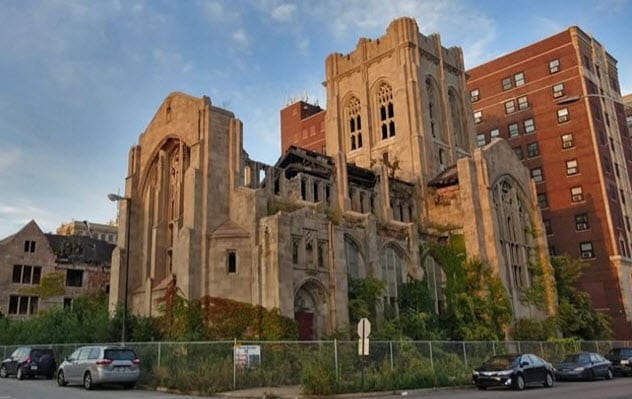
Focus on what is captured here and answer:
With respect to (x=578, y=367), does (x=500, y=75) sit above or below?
above

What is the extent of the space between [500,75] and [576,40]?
10408 millimetres

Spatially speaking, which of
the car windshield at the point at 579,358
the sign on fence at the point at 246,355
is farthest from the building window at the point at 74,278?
the car windshield at the point at 579,358

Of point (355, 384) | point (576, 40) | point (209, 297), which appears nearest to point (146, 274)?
point (209, 297)

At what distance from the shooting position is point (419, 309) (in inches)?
1597

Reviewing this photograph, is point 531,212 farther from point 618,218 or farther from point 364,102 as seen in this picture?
point 364,102

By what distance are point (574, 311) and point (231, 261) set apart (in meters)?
32.9

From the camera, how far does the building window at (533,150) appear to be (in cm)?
6819

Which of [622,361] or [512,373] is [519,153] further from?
[512,373]

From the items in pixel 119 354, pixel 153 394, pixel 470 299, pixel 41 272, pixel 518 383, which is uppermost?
pixel 41 272

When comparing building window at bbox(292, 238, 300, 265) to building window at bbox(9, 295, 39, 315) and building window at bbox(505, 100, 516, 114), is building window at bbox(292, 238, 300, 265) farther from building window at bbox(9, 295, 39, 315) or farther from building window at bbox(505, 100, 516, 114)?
building window at bbox(505, 100, 516, 114)

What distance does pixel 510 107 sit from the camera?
72.4 m

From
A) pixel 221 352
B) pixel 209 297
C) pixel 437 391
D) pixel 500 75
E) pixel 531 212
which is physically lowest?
pixel 437 391

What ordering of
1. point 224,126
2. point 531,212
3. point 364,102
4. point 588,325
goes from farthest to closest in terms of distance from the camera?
point 364,102 → point 531,212 → point 588,325 → point 224,126

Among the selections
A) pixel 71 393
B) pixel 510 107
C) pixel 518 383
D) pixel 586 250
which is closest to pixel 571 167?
pixel 586 250
